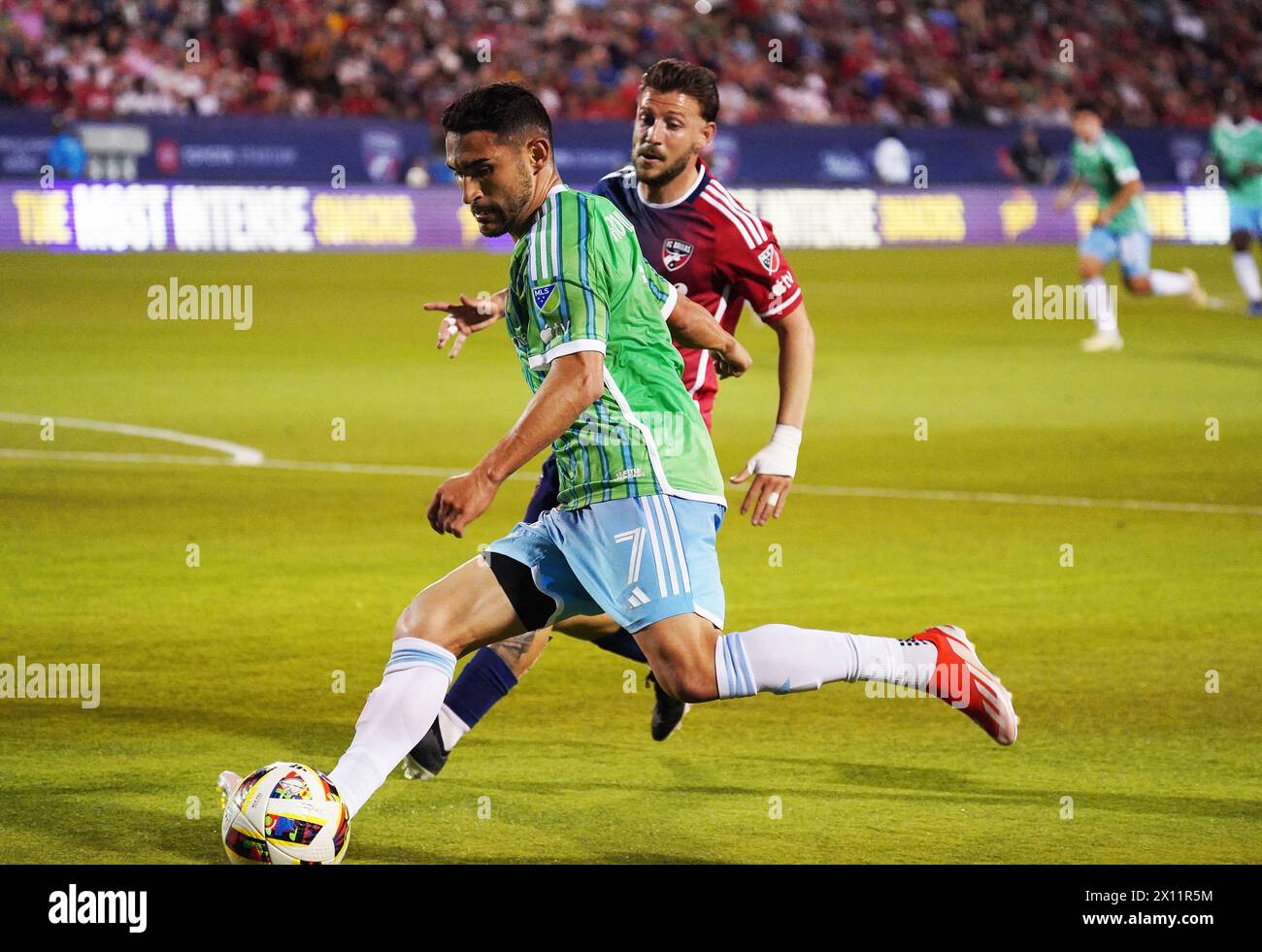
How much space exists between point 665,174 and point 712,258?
0.32 meters

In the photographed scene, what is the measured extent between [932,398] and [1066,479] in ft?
13.1

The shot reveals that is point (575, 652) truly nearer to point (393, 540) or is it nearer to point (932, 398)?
point (393, 540)

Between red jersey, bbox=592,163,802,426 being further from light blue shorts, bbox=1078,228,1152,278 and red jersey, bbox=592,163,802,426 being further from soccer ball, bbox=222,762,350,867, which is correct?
light blue shorts, bbox=1078,228,1152,278

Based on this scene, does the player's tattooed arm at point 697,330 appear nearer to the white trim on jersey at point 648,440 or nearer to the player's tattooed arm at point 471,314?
the white trim on jersey at point 648,440

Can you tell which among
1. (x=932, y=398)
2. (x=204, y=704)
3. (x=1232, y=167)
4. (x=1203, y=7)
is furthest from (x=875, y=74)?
(x=204, y=704)

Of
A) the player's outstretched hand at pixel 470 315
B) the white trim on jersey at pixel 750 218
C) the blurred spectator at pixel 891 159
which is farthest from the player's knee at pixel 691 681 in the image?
the blurred spectator at pixel 891 159

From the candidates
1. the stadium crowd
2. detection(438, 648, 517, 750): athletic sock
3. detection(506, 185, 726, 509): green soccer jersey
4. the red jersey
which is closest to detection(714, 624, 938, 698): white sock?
detection(506, 185, 726, 509): green soccer jersey

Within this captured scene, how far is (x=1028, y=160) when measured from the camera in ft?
112

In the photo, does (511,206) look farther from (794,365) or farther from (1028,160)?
(1028,160)

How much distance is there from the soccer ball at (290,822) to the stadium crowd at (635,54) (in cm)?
2319

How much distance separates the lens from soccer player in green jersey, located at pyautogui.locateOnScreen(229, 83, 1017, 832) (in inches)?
195

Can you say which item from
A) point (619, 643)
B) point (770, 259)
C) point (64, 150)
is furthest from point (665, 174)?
point (64, 150)

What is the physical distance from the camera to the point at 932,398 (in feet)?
55.0

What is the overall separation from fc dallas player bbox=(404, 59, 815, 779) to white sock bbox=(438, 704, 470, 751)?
16cm
